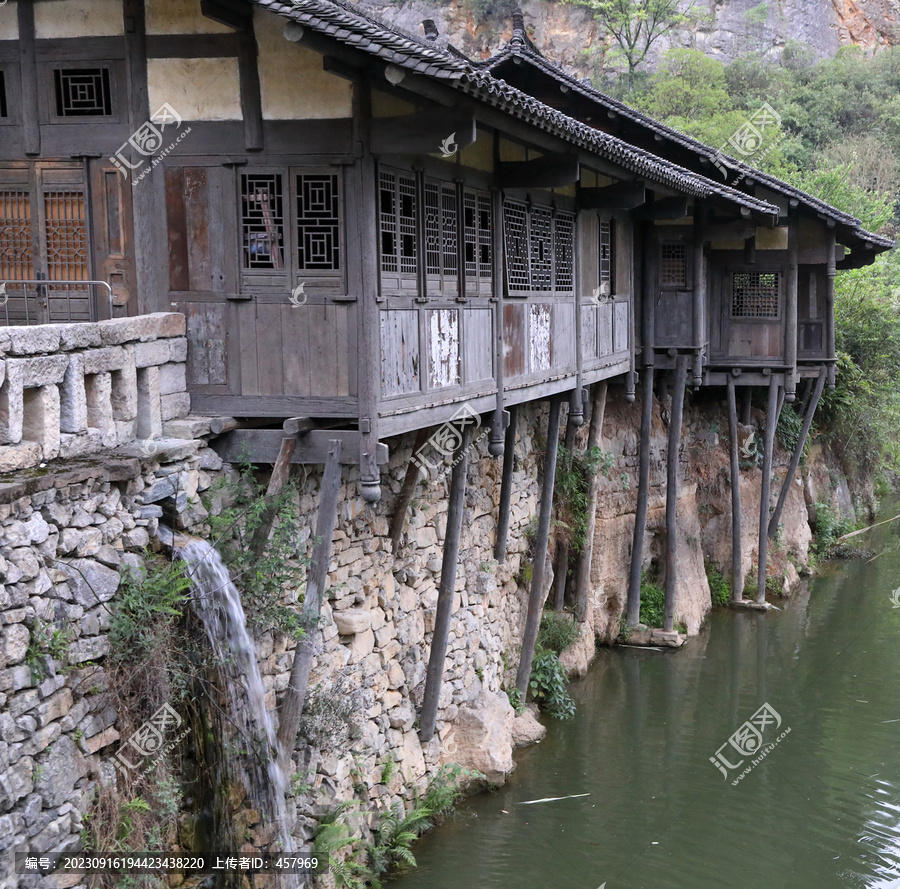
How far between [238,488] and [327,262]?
1.78m

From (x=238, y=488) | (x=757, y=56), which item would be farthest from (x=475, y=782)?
(x=757, y=56)

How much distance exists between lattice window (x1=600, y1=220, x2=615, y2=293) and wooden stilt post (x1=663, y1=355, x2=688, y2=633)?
7.83ft

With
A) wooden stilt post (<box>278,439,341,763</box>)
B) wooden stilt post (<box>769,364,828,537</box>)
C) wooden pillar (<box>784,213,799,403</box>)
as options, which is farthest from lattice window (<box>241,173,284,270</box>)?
wooden stilt post (<box>769,364,828,537</box>)

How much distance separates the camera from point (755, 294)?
17.5m

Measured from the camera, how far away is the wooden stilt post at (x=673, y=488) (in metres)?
16.2

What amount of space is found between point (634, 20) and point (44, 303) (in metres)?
37.2

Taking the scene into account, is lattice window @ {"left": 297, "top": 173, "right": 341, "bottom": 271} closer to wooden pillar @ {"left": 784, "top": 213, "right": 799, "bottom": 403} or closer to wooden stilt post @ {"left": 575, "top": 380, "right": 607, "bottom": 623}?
wooden stilt post @ {"left": 575, "top": 380, "right": 607, "bottom": 623}

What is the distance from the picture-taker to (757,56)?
43.0 m

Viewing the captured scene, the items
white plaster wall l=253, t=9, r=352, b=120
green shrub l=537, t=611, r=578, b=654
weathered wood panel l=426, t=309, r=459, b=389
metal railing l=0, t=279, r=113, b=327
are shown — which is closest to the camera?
white plaster wall l=253, t=9, r=352, b=120

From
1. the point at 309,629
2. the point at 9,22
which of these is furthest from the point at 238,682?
the point at 9,22

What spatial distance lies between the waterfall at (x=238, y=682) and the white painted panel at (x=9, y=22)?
3.99m

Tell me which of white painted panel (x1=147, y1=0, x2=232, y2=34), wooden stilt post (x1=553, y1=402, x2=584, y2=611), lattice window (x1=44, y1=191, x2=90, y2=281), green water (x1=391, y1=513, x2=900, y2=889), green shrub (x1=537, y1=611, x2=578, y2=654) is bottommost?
green water (x1=391, y1=513, x2=900, y2=889)

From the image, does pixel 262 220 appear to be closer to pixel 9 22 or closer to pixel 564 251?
pixel 9 22

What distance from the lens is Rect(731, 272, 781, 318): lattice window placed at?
17.4 m
